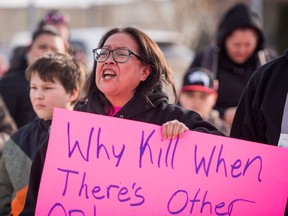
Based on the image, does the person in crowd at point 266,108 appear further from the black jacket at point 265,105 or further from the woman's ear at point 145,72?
the woman's ear at point 145,72

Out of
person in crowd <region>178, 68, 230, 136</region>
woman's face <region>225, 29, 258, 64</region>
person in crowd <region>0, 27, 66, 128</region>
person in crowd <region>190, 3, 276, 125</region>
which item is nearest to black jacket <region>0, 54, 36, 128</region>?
person in crowd <region>0, 27, 66, 128</region>

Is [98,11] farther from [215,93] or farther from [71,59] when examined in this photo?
[71,59]

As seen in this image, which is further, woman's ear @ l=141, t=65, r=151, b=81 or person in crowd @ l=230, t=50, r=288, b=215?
woman's ear @ l=141, t=65, r=151, b=81

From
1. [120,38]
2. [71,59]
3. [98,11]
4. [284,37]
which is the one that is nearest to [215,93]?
[71,59]

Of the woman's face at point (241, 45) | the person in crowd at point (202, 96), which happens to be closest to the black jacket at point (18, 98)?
the person in crowd at point (202, 96)

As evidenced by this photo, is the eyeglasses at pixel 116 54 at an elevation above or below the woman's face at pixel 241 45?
below

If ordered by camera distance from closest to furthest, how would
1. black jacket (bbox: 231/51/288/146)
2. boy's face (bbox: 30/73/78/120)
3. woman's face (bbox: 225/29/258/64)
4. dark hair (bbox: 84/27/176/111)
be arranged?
black jacket (bbox: 231/51/288/146) < dark hair (bbox: 84/27/176/111) < boy's face (bbox: 30/73/78/120) < woman's face (bbox: 225/29/258/64)

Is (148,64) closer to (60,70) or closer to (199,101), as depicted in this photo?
(60,70)

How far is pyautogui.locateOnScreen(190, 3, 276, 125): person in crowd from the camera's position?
6676 millimetres

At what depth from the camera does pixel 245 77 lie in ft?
21.9

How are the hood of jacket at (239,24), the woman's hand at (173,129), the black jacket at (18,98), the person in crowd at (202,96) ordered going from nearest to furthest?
the woman's hand at (173,129), the black jacket at (18,98), the person in crowd at (202,96), the hood of jacket at (239,24)

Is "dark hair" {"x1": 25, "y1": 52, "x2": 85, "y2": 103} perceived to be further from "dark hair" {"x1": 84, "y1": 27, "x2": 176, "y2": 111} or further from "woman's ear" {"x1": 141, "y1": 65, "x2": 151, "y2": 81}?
"woman's ear" {"x1": 141, "y1": 65, "x2": 151, "y2": 81}

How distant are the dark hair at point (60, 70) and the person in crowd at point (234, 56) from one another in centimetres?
227

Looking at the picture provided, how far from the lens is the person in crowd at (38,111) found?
422cm
